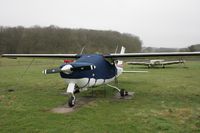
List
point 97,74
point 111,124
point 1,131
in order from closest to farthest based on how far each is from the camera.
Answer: point 1,131
point 111,124
point 97,74

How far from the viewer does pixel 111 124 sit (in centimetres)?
557

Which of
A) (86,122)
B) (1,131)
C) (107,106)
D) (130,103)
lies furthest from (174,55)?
(1,131)

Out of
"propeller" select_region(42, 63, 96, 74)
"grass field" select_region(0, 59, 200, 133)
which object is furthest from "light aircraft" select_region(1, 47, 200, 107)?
"grass field" select_region(0, 59, 200, 133)

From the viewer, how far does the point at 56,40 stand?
77438 mm

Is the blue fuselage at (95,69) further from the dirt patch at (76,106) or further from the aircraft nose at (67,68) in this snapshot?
the dirt patch at (76,106)

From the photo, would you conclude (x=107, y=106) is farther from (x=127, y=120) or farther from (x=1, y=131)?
(x=1, y=131)

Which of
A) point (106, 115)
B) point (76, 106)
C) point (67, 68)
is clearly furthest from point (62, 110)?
point (106, 115)

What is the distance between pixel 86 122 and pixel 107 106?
2072 millimetres

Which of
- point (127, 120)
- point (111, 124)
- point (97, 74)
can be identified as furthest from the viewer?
point (97, 74)

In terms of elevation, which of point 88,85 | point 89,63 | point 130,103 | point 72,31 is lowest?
point 130,103

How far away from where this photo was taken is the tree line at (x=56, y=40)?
235ft

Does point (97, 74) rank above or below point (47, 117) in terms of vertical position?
above

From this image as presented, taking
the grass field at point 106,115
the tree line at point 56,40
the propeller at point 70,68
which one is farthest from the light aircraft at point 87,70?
the tree line at point 56,40

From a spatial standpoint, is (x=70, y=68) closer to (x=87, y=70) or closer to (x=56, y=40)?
(x=87, y=70)
